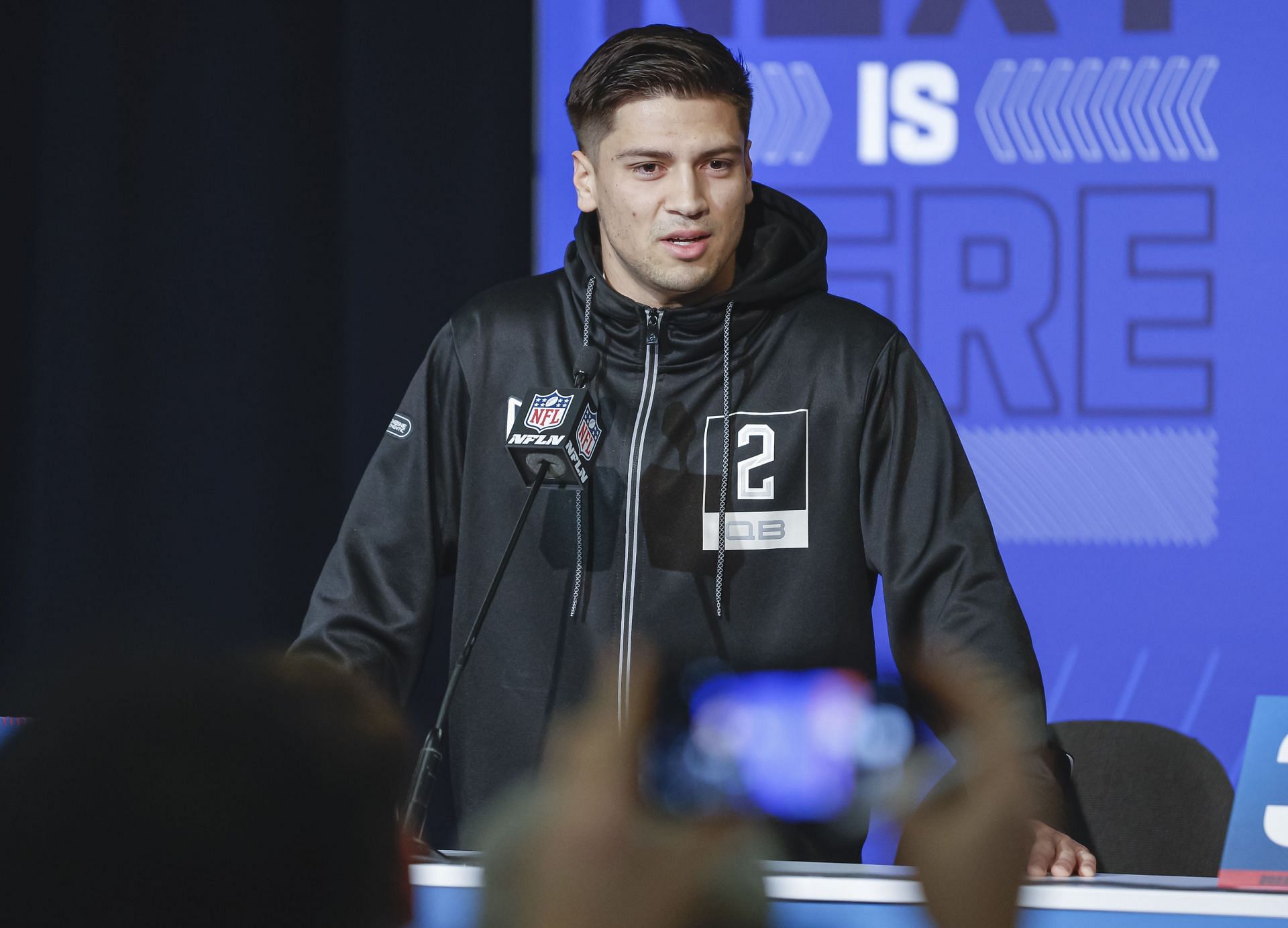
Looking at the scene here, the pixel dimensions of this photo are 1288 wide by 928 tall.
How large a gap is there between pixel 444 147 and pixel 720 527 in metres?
1.38

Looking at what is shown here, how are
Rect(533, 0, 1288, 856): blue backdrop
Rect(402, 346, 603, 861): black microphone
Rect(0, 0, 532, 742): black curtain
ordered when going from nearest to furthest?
Rect(402, 346, 603, 861): black microphone, Rect(533, 0, 1288, 856): blue backdrop, Rect(0, 0, 532, 742): black curtain

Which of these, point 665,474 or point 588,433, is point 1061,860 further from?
point 665,474

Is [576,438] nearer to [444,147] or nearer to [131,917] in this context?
[131,917]

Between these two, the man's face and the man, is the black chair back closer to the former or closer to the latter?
the man

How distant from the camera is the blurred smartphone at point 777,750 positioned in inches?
25.2

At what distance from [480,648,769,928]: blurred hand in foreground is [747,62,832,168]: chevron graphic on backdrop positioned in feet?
7.60

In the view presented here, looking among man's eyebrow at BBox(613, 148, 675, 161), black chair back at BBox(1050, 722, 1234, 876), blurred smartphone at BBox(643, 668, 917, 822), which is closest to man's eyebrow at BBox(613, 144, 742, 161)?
Result: man's eyebrow at BBox(613, 148, 675, 161)

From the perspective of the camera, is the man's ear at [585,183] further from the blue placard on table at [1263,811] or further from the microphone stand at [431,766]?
the blue placard on table at [1263,811]

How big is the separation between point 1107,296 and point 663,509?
1.34 metres

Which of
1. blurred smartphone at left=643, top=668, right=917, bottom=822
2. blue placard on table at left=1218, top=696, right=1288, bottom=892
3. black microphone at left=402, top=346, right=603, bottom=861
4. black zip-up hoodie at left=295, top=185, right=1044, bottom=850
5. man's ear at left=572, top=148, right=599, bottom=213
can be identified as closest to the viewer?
blurred smartphone at left=643, top=668, right=917, bottom=822

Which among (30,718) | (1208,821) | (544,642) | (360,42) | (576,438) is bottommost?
(1208,821)

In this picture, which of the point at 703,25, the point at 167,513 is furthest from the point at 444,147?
the point at 167,513

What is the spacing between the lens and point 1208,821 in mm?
1839

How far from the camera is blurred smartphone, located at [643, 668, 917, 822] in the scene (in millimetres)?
641
